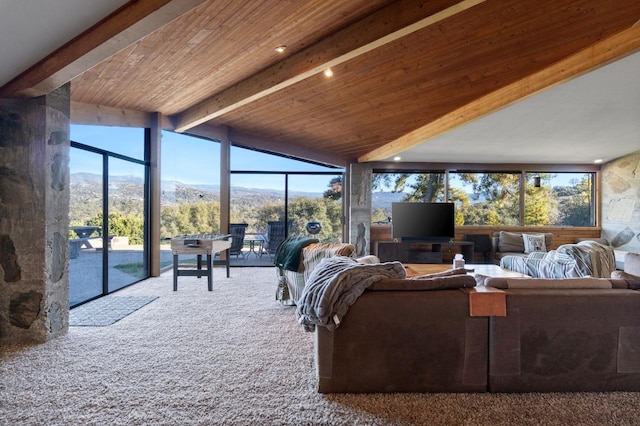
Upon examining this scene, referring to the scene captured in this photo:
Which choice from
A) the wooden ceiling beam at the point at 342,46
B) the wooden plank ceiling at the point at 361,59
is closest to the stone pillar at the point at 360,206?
the wooden plank ceiling at the point at 361,59

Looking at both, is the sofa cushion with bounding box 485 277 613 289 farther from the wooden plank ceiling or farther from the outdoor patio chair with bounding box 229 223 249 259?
the outdoor patio chair with bounding box 229 223 249 259

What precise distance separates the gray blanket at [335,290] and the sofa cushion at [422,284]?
0.16 feet

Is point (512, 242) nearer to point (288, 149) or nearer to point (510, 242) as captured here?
point (510, 242)

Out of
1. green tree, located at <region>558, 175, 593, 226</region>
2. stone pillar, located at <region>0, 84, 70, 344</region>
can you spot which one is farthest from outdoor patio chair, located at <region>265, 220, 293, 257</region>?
green tree, located at <region>558, 175, 593, 226</region>

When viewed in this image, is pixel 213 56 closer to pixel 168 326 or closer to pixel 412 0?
pixel 412 0

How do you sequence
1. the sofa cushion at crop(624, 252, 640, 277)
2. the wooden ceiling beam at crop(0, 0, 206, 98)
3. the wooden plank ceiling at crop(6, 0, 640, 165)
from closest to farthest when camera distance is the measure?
the wooden ceiling beam at crop(0, 0, 206, 98) → the sofa cushion at crop(624, 252, 640, 277) → the wooden plank ceiling at crop(6, 0, 640, 165)

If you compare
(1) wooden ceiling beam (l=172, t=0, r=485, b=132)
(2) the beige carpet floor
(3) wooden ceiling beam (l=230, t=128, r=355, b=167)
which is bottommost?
(2) the beige carpet floor

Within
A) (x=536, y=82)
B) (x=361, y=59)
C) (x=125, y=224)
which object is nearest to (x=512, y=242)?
(x=536, y=82)

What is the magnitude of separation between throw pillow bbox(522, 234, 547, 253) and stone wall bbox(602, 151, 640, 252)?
5.66ft

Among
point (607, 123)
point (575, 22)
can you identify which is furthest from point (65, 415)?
point (607, 123)

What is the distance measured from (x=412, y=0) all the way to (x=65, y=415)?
386cm

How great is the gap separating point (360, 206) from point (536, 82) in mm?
4134

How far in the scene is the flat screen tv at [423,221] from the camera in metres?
7.11

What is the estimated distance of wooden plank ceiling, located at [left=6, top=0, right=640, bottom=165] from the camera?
9.83 ft
